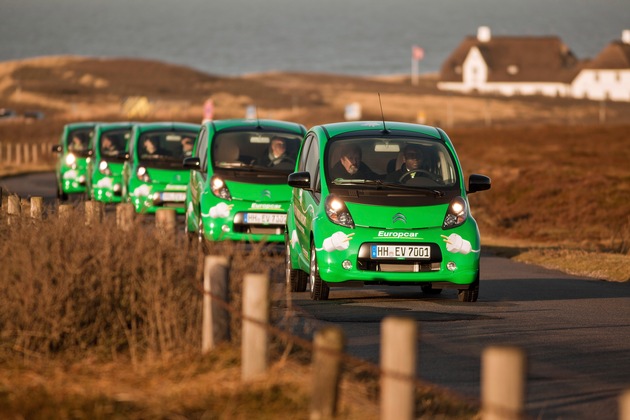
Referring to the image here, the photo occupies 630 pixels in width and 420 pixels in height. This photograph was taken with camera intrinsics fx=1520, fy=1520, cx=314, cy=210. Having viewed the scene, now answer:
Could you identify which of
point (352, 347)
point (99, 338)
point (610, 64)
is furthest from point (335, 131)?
point (610, 64)

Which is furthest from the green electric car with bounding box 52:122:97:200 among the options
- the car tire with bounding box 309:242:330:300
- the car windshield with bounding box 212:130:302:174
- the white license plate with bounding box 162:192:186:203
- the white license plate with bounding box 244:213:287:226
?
the car tire with bounding box 309:242:330:300

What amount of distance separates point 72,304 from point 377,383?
2173 mm

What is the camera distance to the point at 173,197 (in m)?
25.3

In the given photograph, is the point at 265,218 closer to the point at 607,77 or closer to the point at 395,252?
the point at 395,252

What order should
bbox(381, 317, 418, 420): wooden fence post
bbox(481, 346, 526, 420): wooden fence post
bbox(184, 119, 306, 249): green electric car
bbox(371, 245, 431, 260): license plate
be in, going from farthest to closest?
bbox(184, 119, 306, 249): green electric car → bbox(371, 245, 431, 260): license plate → bbox(381, 317, 418, 420): wooden fence post → bbox(481, 346, 526, 420): wooden fence post

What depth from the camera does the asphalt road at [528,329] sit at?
9922 mm

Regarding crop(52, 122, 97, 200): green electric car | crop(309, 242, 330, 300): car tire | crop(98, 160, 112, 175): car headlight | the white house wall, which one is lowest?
the white house wall

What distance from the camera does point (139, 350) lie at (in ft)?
32.7

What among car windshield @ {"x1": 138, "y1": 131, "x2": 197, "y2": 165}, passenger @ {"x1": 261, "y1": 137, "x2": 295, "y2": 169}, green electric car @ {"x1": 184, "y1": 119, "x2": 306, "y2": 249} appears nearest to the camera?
green electric car @ {"x1": 184, "y1": 119, "x2": 306, "y2": 249}

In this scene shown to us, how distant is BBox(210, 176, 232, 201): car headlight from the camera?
1916cm

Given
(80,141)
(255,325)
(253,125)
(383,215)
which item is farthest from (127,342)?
(80,141)

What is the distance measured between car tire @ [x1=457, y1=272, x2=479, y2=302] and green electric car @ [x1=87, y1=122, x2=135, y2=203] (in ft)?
47.3

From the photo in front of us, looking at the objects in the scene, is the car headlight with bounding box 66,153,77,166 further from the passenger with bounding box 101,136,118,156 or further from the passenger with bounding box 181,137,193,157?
the passenger with bounding box 181,137,193,157

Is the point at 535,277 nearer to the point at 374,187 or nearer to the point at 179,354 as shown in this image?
the point at 374,187
